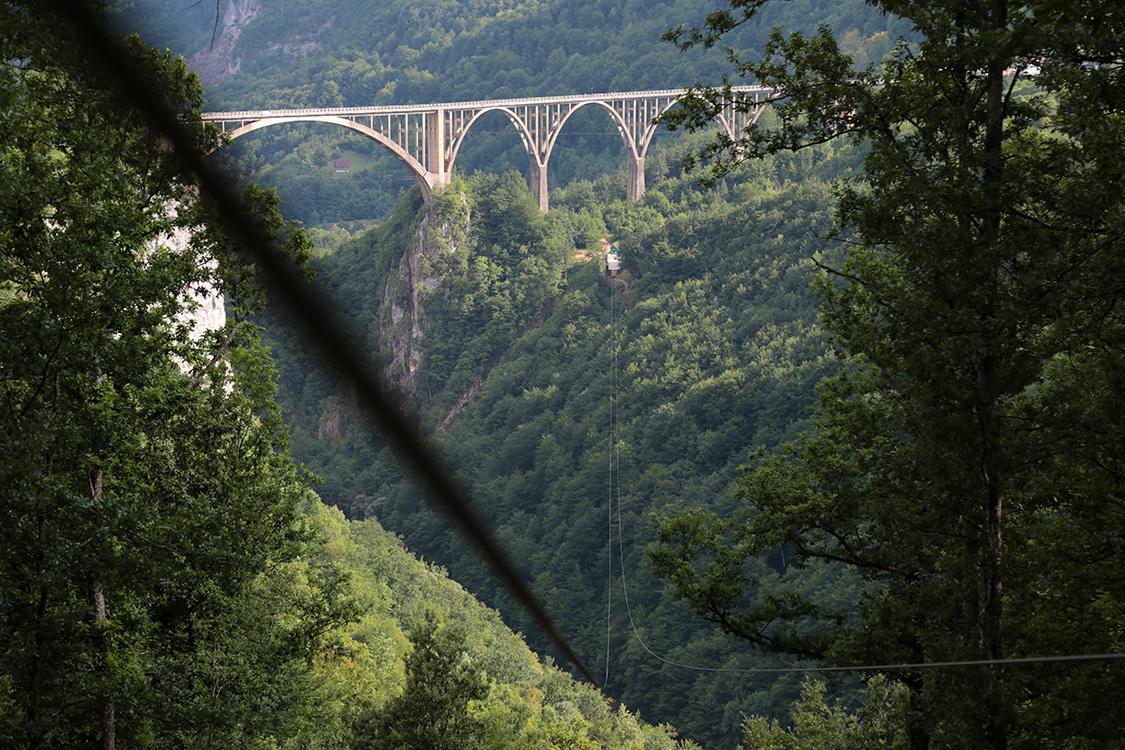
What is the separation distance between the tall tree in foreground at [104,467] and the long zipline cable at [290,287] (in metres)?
5.22

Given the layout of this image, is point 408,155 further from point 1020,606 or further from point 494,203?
point 1020,606

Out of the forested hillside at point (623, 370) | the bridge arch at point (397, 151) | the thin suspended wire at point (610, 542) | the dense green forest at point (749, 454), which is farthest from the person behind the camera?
the bridge arch at point (397, 151)

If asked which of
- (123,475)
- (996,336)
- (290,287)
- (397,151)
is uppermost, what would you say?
(397,151)

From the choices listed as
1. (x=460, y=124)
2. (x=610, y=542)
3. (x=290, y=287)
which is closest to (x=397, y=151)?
(x=460, y=124)

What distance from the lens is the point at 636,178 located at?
238 ft

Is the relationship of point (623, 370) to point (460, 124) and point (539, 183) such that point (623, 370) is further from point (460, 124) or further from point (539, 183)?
point (539, 183)

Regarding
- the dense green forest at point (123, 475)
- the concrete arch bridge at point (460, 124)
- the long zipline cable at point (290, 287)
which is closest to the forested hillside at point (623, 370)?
the concrete arch bridge at point (460, 124)

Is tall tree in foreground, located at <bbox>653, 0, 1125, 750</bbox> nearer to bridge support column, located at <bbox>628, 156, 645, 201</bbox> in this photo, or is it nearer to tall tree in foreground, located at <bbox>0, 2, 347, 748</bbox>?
tall tree in foreground, located at <bbox>0, 2, 347, 748</bbox>

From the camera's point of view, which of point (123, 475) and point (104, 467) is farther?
point (123, 475)

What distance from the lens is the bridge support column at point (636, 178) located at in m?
71.1

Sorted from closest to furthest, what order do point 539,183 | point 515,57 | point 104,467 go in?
point 104,467, point 539,183, point 515,57

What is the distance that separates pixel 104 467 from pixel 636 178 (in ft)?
221

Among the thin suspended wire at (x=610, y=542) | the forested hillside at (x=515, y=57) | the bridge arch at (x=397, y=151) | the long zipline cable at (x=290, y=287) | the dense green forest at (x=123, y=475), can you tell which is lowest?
the thin suspended wire at (x=610, y=542)

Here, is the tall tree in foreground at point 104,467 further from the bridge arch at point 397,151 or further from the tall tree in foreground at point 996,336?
the bridge arch at point 397,151
